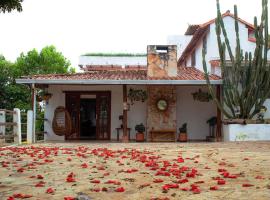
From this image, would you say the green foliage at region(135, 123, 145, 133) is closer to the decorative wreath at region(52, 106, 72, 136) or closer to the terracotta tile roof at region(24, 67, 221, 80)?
the terracotta tile roof at region(24, 67, 221, 80)

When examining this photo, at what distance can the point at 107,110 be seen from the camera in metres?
18.1

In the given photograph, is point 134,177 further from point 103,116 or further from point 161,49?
point 161,49

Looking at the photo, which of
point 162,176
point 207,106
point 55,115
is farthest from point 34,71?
point 162,176

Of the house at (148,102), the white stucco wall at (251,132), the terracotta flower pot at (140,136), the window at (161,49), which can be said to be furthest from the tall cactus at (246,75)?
the terracotta flower pot at (140,136)

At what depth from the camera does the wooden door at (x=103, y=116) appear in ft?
59.3

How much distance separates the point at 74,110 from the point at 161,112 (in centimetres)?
359

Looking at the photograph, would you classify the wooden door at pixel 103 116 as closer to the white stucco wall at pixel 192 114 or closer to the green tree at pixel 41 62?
the white stucco wall at pixel 192 114

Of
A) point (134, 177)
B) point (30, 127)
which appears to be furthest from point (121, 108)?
point (134, 177)

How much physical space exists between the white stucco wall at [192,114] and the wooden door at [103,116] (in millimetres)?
2902

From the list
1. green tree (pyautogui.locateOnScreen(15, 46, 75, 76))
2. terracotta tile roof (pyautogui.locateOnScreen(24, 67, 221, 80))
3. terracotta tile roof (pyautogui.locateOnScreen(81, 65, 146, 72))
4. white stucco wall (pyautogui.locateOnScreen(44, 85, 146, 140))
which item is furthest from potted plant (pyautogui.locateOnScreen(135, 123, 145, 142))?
green tree (pyautogui.locateOnScreen(15, 46, 75, 76))

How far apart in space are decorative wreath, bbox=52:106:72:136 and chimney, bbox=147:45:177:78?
3682 millimetres

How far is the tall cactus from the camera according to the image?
1491 cm

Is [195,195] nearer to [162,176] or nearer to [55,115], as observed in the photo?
[162,176]

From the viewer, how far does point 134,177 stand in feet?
22.2
